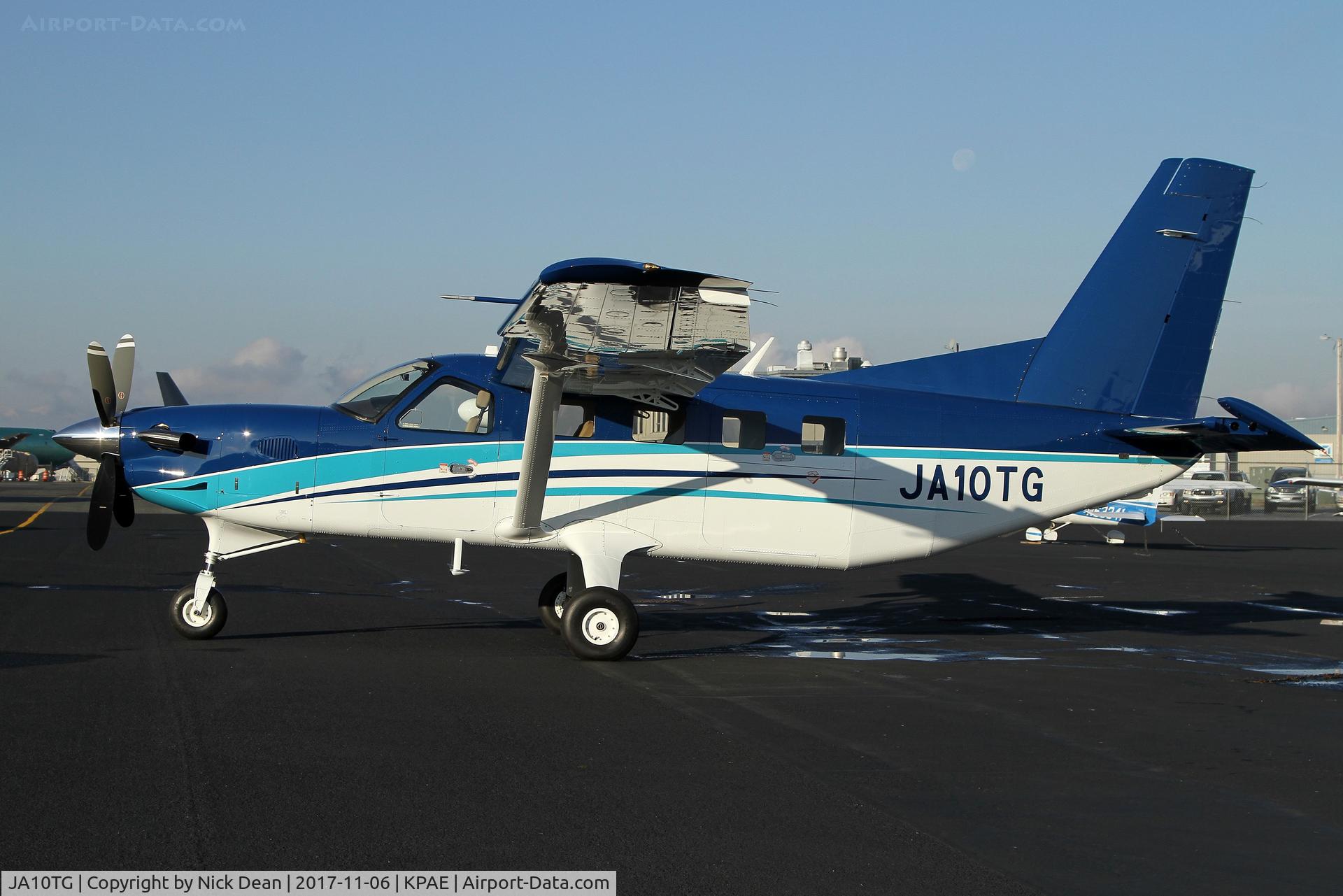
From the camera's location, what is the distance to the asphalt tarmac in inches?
185

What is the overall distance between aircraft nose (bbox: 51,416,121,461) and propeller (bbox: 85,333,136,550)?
16 mm

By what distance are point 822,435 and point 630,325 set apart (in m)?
3.24

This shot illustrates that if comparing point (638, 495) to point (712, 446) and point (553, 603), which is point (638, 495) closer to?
point (712, 446)

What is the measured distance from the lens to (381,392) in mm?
11102

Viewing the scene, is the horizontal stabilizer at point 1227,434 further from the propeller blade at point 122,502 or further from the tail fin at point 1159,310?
the propeller blade at point 122,502

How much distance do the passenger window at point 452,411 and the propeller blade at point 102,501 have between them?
9.18 feet

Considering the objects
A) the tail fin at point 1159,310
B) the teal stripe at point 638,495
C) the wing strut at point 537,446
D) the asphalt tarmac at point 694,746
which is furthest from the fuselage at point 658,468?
the asphalt tarmac at point 694,746

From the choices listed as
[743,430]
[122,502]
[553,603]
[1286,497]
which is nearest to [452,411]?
[553,603]

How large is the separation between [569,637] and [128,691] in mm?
3633

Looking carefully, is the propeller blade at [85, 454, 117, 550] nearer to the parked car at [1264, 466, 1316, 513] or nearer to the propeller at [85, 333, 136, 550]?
the propeller at [85, 333, 136, 550]

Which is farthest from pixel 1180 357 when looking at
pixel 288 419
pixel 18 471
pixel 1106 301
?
pixel 18 471

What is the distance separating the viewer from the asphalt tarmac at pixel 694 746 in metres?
4.70

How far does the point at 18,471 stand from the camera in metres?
112

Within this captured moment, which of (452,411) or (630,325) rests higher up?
(630,325)
